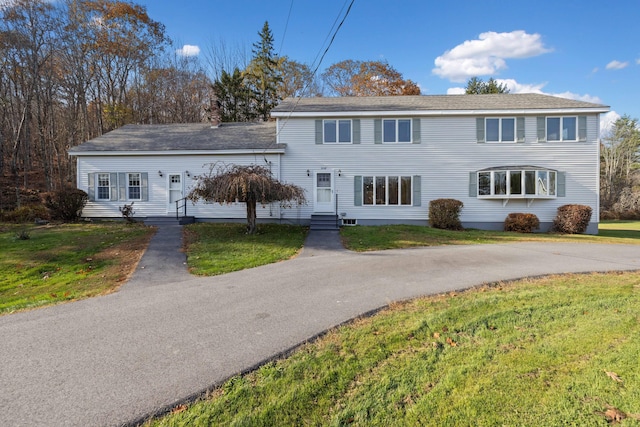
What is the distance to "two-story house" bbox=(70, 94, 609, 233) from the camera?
1535cm

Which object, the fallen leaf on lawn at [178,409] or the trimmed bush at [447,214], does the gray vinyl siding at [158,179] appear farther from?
the fallen leaf on lawn at [178,409]

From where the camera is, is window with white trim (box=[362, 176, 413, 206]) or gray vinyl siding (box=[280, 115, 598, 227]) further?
window with white trim (box=[362, 176, 413, 206])

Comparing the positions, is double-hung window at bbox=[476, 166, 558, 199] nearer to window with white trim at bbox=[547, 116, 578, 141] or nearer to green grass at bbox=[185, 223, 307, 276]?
window with white trim at bbox=[547, 116, 578, 141]

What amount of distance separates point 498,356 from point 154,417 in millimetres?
3296

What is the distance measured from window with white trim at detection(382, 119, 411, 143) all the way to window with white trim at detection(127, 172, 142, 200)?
12715mm

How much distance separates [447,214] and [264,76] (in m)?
22.9

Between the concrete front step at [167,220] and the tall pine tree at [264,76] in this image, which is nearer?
the concrete front step at [167,220]

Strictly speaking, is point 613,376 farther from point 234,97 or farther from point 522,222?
point 234,97

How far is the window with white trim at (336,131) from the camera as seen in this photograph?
1617cm

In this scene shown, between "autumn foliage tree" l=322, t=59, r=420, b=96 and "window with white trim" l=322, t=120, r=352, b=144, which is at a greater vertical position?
"autumn foliage tree" l=322, t=59, r=420, b=96

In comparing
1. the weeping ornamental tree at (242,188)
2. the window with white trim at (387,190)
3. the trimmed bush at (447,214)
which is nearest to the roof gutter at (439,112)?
the window with white trim at (387,190)

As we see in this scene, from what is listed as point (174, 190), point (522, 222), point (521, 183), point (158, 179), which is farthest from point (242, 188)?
point (521, 183)

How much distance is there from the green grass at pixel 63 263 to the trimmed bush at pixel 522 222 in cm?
1545

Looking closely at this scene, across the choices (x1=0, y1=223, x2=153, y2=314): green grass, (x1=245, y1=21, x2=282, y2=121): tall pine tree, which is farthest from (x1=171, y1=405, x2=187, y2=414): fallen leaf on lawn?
(x1=245, y1=21, x2=282, y2=121): tall pine tree
